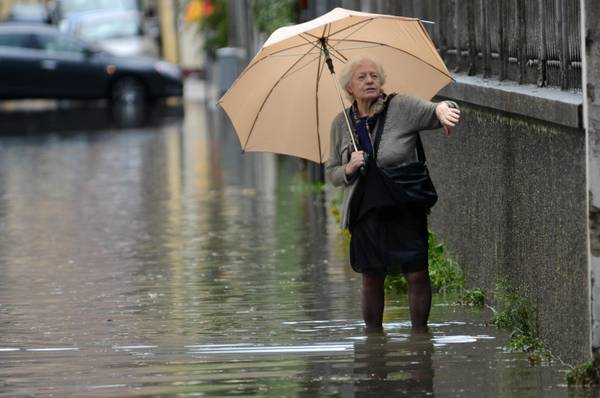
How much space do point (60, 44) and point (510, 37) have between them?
2650 centimetres

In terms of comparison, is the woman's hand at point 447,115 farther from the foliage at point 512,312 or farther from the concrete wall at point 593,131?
the concrete wall at point 593,131

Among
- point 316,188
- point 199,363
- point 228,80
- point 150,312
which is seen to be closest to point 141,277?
point 150,312

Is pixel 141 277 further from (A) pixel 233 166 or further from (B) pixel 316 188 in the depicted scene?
(A) pixel 233 166

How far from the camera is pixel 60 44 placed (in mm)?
35500

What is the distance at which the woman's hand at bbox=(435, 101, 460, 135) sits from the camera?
8414mm

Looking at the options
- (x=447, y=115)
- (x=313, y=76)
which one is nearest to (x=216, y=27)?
(x=313, y=76)

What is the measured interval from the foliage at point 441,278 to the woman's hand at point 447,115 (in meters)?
2.24

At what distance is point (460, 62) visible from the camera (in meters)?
11.5

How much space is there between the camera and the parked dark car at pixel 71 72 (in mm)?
35469

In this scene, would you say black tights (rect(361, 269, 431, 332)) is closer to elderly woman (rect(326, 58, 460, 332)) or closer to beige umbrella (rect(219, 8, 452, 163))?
elderly woman (rect(326, 58, 460, 332))

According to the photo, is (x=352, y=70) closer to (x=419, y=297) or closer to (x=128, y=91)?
(x=419, y=297)

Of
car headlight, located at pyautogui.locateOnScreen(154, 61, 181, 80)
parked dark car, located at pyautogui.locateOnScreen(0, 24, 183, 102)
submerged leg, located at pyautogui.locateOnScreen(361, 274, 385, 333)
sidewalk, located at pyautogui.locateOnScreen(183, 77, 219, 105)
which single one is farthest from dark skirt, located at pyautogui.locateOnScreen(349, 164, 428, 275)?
sidewalk, located at pyautogui.locateOnScreen(183, 77, 219, 105)

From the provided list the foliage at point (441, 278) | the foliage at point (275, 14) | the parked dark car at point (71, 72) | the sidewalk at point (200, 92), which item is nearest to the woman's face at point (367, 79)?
the foliage at point (441, 278)

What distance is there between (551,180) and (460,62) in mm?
3511
